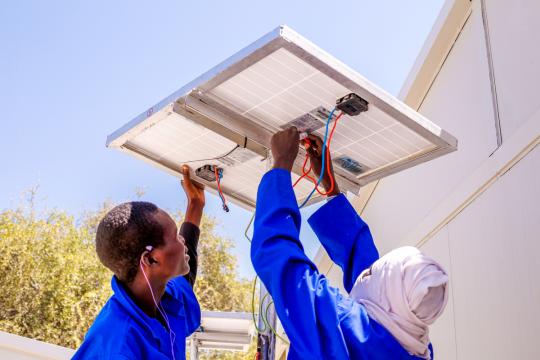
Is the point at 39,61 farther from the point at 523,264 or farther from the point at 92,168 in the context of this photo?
the point at 523,264

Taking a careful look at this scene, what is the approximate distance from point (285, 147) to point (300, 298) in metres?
0.72

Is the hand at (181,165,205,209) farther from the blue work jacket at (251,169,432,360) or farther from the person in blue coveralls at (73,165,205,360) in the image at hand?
the blue work jacket at (251,169,432,360)

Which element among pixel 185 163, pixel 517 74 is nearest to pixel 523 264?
pixel 517 74

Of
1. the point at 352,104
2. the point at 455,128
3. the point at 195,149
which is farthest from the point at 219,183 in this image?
the point at 455,128

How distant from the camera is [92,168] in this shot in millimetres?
27703

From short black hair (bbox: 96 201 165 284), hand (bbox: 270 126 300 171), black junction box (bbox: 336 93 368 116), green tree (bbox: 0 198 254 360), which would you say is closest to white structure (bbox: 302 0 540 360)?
black junction box (bbox: 336 93 368 116)

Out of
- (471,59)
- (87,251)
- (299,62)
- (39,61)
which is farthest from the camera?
(39,61)

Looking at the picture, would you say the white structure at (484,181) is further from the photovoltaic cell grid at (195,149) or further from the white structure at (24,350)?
the white structure at (24,350)

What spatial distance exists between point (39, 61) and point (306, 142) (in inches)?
1008

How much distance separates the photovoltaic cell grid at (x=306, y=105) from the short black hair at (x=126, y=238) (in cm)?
64

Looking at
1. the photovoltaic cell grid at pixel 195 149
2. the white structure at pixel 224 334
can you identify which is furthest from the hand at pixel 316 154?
the white structure at pixel 224 334

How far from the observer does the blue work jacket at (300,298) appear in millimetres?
2469

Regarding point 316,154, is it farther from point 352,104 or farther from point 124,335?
point 124,335

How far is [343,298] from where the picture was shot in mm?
2596
